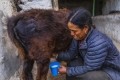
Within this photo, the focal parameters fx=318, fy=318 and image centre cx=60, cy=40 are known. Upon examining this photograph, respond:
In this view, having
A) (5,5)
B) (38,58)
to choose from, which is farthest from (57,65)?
(5,5)

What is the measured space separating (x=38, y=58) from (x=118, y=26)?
6.42 feet

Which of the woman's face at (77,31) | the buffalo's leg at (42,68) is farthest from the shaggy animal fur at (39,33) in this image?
the woman's face at (77,31)

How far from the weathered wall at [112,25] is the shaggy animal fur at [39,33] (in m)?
1.60

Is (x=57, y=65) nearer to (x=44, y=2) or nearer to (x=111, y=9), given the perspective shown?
(x=44, y=2)

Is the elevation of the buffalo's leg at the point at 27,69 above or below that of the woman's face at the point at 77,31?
below

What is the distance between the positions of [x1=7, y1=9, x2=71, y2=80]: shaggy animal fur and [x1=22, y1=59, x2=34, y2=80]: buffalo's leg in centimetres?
14

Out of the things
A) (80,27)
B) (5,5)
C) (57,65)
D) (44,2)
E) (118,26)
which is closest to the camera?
(80,27)

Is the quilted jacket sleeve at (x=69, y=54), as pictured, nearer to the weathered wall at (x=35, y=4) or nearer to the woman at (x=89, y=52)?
the woman at (x=89, y=52)

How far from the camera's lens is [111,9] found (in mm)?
5227

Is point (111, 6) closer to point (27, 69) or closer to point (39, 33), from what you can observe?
point (27, 69)

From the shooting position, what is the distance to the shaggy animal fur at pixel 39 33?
3.01 meters

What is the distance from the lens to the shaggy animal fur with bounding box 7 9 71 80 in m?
3.01

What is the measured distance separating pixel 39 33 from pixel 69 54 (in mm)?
630

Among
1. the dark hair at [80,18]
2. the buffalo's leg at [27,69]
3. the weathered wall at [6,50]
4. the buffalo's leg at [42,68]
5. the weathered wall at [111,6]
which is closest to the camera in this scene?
the dark hair at [80,18]
